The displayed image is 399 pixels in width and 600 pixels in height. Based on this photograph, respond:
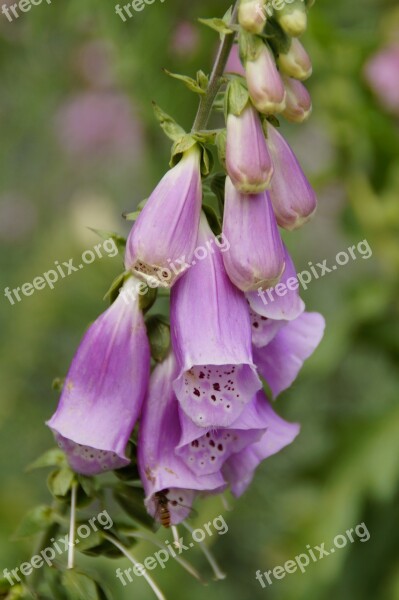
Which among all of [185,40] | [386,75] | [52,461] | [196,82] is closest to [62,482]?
[52,461]

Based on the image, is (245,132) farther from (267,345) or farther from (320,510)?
(320,510)

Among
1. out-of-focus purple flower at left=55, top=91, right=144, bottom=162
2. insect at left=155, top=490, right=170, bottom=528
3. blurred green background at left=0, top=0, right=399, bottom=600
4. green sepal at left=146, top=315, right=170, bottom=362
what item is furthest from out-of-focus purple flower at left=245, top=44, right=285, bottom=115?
out-of-focus purple flower at left=55, top=91, right=144, bottom=162

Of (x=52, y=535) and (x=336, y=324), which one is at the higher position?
(x=336, y=324)

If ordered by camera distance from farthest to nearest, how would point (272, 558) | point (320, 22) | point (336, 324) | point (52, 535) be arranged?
point (272, 558) → point (336, 324) → point (320, 22) → point (52, 535)

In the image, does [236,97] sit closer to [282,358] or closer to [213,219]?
[213,219]

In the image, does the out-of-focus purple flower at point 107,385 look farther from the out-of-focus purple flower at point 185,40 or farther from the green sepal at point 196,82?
the out-of-focus purple flower at point 185,40

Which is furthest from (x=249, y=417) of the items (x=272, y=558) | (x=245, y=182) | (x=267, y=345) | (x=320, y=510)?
(x=272, y=558)

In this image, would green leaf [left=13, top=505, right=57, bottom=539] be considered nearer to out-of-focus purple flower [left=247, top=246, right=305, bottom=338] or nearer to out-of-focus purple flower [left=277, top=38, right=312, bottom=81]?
out-of-focus purple flower [left=247, top=246, right=305, bottom=338]

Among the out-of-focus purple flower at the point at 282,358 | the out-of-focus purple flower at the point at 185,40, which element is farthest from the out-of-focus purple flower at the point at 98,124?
the out-of-focus purple flower at the point at 282,358
